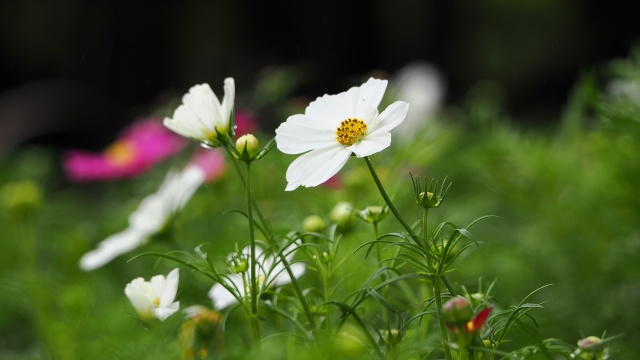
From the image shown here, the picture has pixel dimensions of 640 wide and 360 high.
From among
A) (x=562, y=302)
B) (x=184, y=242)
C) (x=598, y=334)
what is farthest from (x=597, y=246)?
(x=184, y=242)

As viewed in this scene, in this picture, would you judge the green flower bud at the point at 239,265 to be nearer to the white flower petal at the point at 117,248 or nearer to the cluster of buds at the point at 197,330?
the cluster of buds at the point at 197,330

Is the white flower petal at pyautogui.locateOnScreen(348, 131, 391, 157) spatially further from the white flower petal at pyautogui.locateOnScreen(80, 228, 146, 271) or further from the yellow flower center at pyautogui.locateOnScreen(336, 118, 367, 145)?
the white flower petal at pyautogui.locateOnScreen(80, 228, 146, 271)

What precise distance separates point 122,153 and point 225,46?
300 centimetres

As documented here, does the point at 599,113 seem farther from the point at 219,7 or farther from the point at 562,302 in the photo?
the point at 219,7

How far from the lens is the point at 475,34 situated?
5258 millimetres

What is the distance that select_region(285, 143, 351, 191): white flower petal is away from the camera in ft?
1.48

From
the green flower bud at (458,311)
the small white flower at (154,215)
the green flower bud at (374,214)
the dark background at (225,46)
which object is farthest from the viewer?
the dark background at (225,46)

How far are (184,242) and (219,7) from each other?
129 inches

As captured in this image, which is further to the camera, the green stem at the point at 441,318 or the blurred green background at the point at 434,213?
the blurred green background at the point at 434,213

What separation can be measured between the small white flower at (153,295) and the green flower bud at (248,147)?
0.07 metres

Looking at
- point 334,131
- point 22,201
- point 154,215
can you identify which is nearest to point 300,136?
point 334,131

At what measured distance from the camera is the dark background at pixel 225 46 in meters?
3.51

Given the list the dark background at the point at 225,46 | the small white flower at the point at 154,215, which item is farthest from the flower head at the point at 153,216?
the dark background at the point at 225,46

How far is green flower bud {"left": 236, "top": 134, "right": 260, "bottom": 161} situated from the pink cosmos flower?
Answer: 73 centimetres
